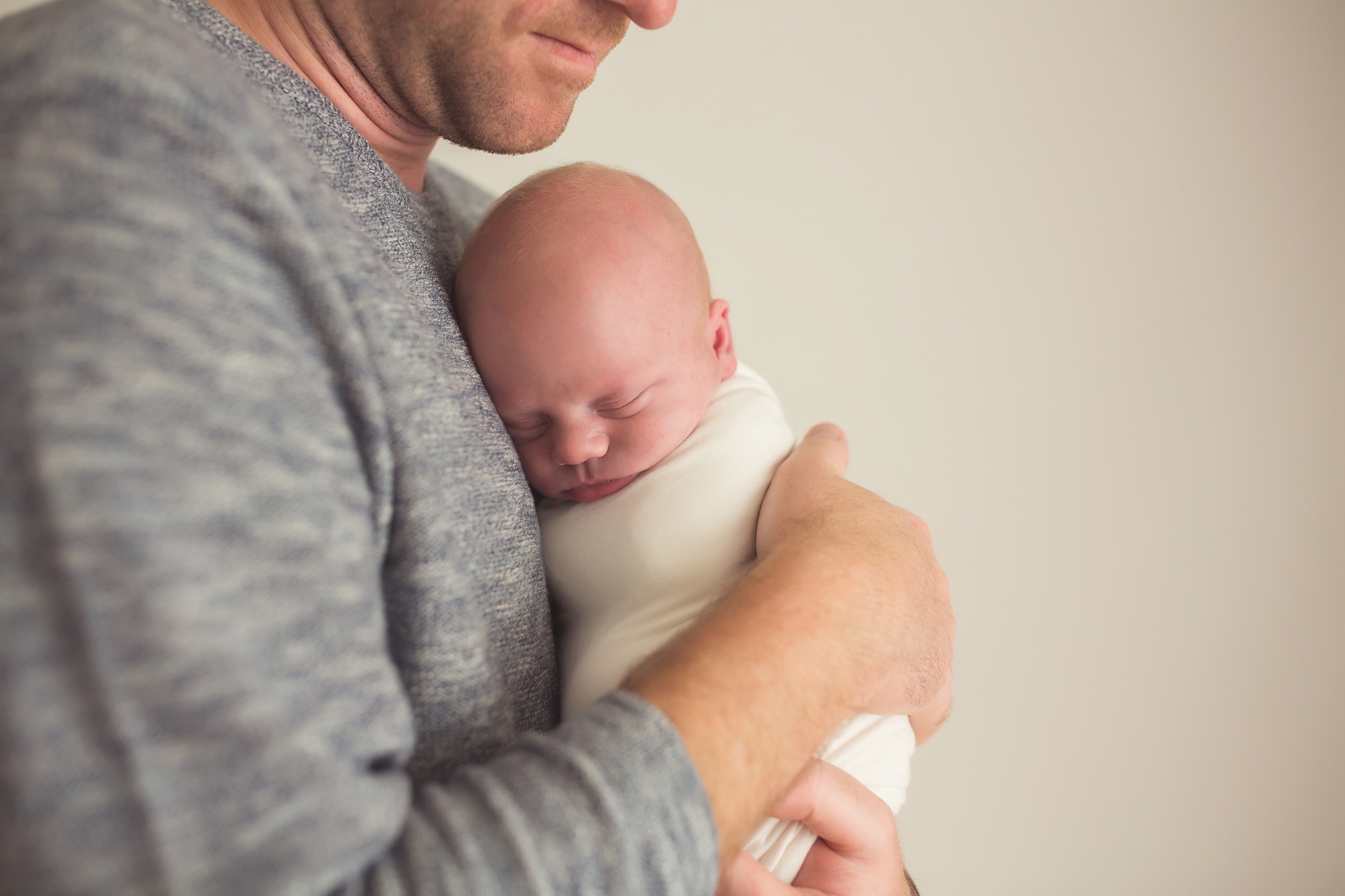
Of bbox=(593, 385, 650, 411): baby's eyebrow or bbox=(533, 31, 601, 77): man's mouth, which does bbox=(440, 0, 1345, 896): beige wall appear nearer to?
bbox=(533, 31, 601, 77): man's mouth

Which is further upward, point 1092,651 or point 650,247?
point 650,247

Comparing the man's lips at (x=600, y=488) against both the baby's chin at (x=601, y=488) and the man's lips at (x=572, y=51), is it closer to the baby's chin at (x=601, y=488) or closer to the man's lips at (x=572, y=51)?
the baby's chin at (x=601, y=488)

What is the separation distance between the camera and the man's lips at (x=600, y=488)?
46.6 inches

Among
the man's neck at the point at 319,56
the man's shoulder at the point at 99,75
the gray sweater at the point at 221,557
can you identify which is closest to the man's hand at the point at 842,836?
the gray sweater at the point at 221,557

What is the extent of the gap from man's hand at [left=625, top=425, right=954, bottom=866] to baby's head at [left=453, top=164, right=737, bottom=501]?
224mm

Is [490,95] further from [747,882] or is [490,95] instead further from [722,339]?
[747,882]

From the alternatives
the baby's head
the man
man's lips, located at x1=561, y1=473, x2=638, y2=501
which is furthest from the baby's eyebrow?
the man

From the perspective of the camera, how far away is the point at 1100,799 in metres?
2.12

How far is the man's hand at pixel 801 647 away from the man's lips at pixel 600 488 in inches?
8.2

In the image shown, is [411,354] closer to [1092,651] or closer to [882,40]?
[882,40]

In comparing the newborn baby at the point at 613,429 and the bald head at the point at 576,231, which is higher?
the bald head at the point at 576,231

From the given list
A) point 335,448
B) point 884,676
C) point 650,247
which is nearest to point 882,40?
point 650,247

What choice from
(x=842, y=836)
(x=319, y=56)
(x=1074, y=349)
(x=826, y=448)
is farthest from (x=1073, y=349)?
(x=319, y=56)

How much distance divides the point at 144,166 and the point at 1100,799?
244 cm
